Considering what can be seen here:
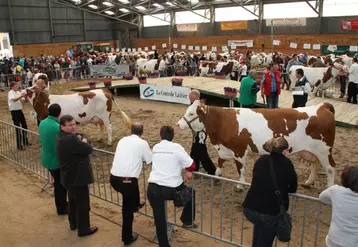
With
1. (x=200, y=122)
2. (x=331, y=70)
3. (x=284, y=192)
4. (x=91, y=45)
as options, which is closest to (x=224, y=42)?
(x=91, y=45)

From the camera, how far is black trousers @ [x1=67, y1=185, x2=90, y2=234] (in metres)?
5.09

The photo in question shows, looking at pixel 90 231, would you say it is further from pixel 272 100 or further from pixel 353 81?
pixel 353 81

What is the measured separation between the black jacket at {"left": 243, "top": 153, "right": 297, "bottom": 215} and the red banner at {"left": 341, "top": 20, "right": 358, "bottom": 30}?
27.4 metres

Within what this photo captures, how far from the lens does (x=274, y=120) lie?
6.31 metres

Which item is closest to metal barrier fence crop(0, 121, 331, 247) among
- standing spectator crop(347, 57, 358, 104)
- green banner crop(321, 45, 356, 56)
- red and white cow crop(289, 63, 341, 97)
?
standing spectator crop(347, 57, 358, 104)

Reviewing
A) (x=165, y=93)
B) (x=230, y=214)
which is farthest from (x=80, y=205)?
(x=165, y=93)

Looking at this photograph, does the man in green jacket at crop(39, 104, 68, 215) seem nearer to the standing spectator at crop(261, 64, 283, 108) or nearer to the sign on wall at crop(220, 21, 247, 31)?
the standing spectator at crop(261, 64, 283, 108)

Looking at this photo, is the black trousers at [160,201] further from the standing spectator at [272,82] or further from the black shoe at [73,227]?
the standing spectator at [272,82]

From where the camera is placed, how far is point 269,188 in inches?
144

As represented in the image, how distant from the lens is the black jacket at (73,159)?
475 cm

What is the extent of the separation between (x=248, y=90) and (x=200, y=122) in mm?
3103

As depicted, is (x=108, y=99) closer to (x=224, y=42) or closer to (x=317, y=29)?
(x=317, y=29)

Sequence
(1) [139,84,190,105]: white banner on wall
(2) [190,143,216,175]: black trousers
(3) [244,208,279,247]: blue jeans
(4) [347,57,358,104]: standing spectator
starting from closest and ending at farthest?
(3) [244,208,279,247]: blue jeans
(2) [190,143,216,175]: black trousers
(4) [347,57,358,104]: standing spectator
(1) [139,84,190,105]: white banner on wall

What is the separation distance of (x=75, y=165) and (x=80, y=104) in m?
4.94
